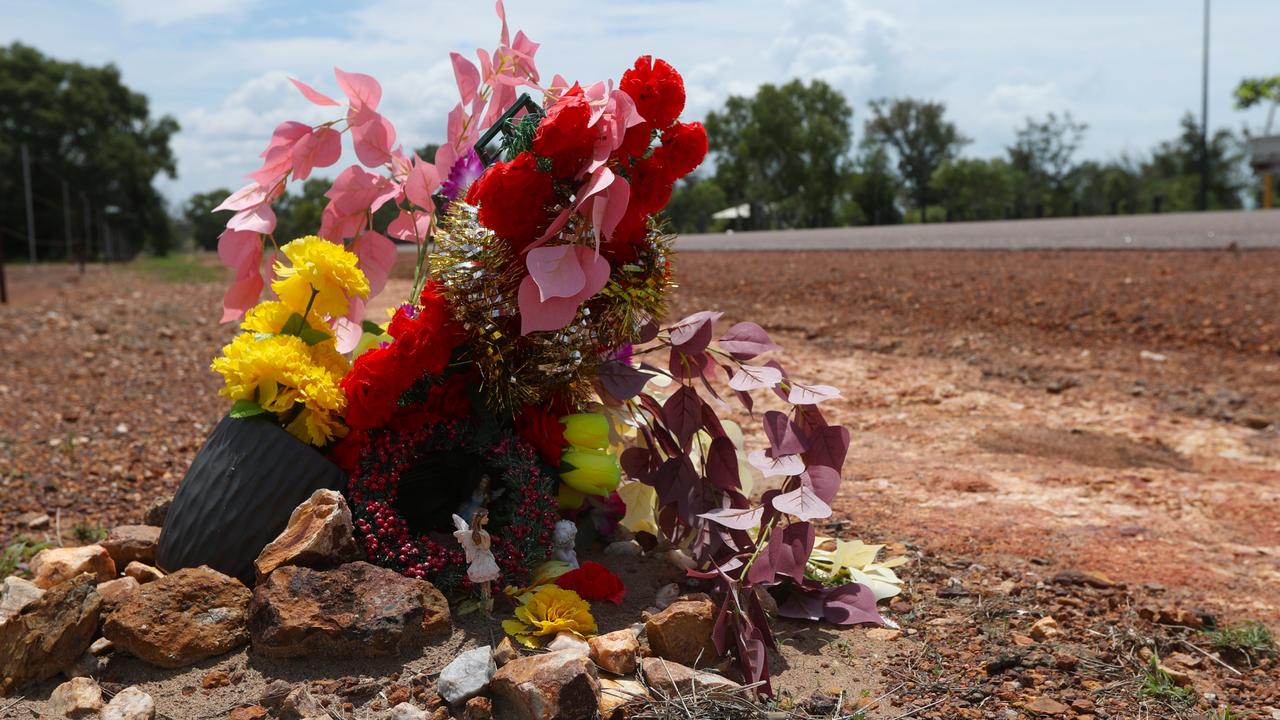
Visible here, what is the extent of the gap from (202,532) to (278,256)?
86 cm

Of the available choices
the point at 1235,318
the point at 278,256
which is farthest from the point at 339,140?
the point at 1235,318

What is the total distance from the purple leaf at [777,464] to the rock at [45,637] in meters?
1.60

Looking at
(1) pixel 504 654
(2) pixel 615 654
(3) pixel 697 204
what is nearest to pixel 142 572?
(1) pixel 504 654

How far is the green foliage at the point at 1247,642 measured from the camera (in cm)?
269

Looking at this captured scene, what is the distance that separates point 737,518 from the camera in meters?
2.52

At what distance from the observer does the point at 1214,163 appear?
3681cm

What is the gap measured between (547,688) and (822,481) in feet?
2.76

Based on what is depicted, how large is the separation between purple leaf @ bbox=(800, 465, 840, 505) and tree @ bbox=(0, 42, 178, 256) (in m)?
45.0

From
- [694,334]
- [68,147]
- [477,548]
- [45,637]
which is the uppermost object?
[68,147]

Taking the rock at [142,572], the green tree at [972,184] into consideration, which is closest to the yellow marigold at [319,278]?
the rock at [142,572]

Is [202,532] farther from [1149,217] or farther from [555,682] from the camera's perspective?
[1149,217]

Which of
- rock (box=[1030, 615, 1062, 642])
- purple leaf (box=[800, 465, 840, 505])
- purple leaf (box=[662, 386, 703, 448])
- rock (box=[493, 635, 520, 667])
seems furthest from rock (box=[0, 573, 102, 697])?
rock (box=[1030, 615, 1062, 642])

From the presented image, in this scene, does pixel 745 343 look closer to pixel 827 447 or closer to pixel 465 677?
pixel 827 447

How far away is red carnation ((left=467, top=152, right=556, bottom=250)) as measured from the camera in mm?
2328
